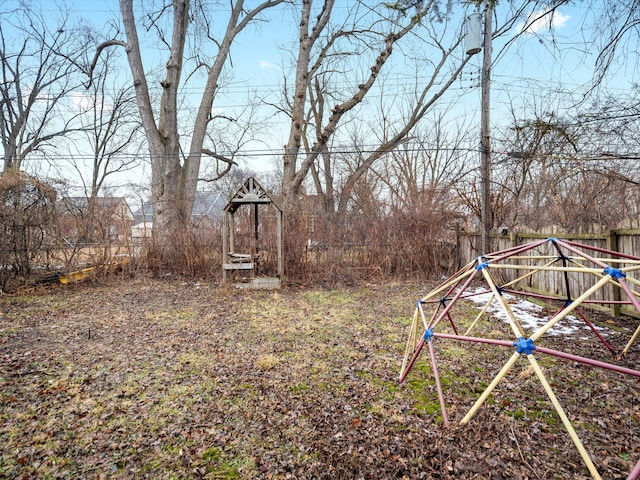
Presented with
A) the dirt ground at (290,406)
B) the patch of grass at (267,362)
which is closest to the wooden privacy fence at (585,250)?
the dirt ground at (290,406)

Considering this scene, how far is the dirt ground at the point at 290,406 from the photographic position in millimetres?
2268

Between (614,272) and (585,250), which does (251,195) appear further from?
(614,272)

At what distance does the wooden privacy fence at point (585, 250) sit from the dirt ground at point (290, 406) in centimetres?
43

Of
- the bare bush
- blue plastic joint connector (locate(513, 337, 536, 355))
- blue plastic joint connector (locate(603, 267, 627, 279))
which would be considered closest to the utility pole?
blue plastic joint connector (locate(603, 267, 627, 279))

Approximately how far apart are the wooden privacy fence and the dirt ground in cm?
43

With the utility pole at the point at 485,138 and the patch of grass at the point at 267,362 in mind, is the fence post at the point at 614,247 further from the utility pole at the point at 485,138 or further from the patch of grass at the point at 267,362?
the patch of grass at the point at 267,362

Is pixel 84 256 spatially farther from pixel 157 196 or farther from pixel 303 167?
pixel 303 167

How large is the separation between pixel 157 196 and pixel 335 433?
10.3 m

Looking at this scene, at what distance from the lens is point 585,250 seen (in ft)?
19.4

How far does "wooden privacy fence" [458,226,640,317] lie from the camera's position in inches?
203

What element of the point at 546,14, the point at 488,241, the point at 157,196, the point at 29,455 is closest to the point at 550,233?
the point at 488,241

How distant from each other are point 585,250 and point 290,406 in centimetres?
578

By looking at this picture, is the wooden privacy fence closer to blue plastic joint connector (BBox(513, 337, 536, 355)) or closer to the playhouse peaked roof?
blue plastic joint connector (BBox(513, 337, 536, 355))

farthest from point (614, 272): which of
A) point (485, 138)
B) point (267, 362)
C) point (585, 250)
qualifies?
point (485, 138)
